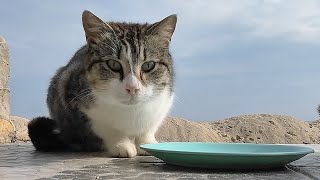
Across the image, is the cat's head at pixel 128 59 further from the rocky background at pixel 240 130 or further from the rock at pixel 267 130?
the rock at pixel 267 130

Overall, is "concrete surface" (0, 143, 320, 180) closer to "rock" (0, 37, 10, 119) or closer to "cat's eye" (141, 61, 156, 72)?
"cat's eye" (141, 61, 156, 72)

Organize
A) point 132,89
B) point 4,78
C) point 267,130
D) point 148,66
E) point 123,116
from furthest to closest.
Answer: point 267,130 < point 4,78 < point 123,116 < point 148,66 < point 132,89

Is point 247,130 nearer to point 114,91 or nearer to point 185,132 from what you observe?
point 185,132

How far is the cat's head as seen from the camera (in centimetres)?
200

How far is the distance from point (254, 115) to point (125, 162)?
382 cm

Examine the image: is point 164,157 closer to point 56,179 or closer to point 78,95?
point 56,179

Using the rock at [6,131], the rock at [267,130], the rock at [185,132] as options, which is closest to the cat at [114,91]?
the rock at [6,131]

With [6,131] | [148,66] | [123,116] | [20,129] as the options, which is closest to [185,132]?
[20,129]

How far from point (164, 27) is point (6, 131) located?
1.86 meters

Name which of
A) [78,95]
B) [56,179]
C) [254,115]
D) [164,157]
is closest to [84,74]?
[78,95]

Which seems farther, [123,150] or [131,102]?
[123,150]

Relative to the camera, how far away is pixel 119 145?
2162 millimetres

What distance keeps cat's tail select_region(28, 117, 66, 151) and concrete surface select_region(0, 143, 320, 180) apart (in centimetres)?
34

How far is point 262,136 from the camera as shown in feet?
16.1
